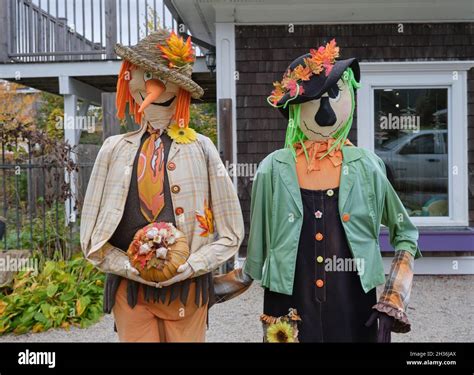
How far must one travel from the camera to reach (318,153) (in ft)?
8.09

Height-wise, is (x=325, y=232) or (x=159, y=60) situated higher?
(x=159, y=60)

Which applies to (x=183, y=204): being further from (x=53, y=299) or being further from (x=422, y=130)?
(x=422, y=130)

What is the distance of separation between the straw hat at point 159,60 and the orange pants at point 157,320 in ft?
2.80

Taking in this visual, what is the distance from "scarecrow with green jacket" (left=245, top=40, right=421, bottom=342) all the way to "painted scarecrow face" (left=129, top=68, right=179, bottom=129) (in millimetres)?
474

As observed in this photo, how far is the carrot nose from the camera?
96.4 inches

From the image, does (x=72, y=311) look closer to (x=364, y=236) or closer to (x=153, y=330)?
(x=153, y=330)

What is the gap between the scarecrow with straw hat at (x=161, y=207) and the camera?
2.41 m

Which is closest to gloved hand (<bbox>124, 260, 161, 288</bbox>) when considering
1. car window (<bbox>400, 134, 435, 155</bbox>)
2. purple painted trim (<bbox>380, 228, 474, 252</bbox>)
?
purple painted trim (<bbox>380, 228, 474, 252</bbox>)

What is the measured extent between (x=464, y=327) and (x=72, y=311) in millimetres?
3087

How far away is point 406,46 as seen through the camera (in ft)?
19.5

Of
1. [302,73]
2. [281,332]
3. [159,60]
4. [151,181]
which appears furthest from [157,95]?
[281,332]

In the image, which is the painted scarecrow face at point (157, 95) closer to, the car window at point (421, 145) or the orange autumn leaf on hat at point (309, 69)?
the orange autumn leaf on hat at point (309, 69)

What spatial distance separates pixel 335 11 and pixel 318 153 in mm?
3805

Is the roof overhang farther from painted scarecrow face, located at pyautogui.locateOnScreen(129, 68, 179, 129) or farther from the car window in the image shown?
painted scarecrow face, located at pyautogui.locateOnScreen(129, 68, 179, 129)
